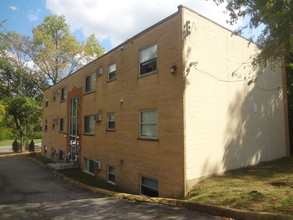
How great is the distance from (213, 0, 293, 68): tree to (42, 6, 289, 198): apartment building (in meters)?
1.43

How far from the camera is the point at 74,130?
57.0 feet

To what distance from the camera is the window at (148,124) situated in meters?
9.08

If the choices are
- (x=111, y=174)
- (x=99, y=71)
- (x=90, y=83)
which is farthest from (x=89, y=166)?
(x=99, y=71)

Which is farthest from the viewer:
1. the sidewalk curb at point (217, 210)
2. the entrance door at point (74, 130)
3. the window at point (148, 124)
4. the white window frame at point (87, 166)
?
the entrance door at point (74, 130)

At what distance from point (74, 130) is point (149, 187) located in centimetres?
1043

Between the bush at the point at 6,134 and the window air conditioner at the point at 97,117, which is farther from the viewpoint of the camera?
the bush at the point at 6,134

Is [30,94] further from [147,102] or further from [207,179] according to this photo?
[207,179]

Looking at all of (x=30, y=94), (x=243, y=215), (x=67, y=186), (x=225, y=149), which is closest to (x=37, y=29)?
(x=30, y=94)

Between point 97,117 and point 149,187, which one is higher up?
point 97,117

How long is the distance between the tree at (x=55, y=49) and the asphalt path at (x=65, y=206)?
78.5 feet

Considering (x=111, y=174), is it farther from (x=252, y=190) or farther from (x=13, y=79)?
(x=13, y=79)

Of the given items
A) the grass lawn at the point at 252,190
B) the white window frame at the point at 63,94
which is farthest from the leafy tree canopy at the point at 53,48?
the grass lawn at the point at 252,190

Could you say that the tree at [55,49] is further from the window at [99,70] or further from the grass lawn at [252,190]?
the grass lawn at [252,190]

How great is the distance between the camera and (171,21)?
851cm
